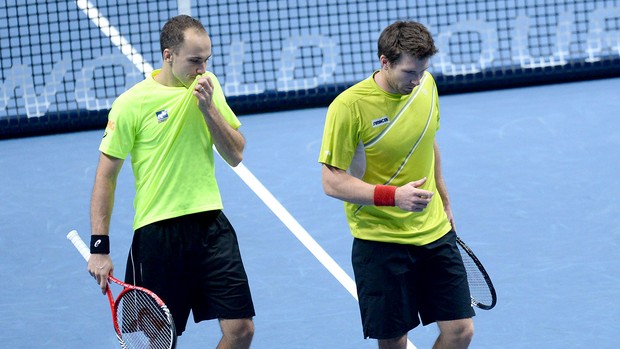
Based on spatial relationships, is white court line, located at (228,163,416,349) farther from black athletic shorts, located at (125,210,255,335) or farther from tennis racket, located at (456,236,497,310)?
black athletic shorts, located at (125,210,255,335)

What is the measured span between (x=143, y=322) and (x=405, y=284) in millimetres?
1163

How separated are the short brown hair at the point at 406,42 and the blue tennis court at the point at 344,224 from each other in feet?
6.40

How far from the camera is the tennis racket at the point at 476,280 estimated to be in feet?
18.3

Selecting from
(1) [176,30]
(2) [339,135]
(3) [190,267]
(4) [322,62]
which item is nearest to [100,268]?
(3) [190,267]

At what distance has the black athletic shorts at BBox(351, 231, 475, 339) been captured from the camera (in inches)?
207

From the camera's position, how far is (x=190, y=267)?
17.6ft

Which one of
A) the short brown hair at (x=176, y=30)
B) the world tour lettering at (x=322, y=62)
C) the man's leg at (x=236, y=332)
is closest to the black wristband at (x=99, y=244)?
the man's leg at (x=236, y=332)

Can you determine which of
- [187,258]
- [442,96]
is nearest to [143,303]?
[187,258]

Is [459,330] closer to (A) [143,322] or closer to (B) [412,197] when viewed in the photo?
(B) [412,197]

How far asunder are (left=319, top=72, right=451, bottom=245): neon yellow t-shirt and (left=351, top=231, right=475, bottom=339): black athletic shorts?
0.06 meters

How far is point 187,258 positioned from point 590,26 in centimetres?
776

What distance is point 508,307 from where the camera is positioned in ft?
22.2

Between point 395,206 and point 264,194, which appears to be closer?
point 395,206

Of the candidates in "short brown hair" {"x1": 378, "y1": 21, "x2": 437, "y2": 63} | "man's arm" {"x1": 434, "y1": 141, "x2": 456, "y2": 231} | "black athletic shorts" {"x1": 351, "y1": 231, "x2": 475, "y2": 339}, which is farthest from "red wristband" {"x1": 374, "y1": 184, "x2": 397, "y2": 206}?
"man's arm" {"x1": 434, "y1": 141, "x2": 456, "y2": 231}
